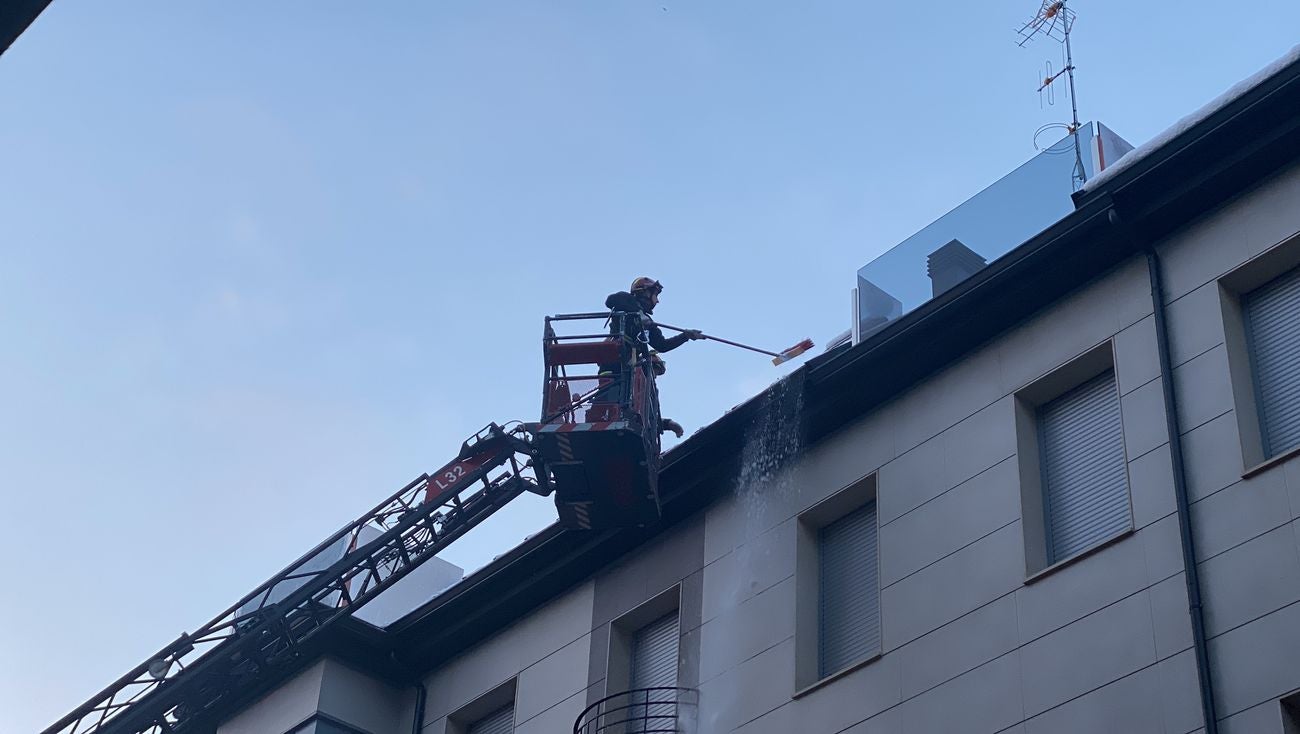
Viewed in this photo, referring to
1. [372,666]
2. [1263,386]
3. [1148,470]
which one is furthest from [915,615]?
[372,666]

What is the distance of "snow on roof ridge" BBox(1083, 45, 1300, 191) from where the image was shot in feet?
57.7

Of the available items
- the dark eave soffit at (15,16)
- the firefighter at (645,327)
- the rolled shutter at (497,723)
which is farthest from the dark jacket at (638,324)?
the dark eave soffit at (15,16)

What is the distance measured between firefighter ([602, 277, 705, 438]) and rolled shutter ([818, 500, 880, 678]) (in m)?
3.78

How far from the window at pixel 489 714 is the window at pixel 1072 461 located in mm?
9082

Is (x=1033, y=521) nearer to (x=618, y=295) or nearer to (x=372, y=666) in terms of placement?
(x=618, y=295)

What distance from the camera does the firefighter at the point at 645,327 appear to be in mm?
23672

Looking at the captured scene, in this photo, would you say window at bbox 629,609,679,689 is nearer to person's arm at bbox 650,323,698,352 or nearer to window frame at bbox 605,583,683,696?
window frame at bbox 605,583,683,696

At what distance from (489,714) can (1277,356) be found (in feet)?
42.0

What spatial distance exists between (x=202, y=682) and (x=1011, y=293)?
14077 mm

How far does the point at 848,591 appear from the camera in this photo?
66.2 feet

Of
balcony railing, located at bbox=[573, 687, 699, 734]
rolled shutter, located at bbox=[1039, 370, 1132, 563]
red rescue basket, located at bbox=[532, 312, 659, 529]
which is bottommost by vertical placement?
balcony railing, located at bbox=[573, 687, 699, 734]

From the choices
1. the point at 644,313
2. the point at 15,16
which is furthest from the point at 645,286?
the point at 15,16

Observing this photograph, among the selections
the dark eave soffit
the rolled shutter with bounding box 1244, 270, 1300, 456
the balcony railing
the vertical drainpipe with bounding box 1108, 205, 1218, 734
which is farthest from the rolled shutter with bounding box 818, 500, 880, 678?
the dark eave soffit

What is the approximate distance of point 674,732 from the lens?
2069cm
